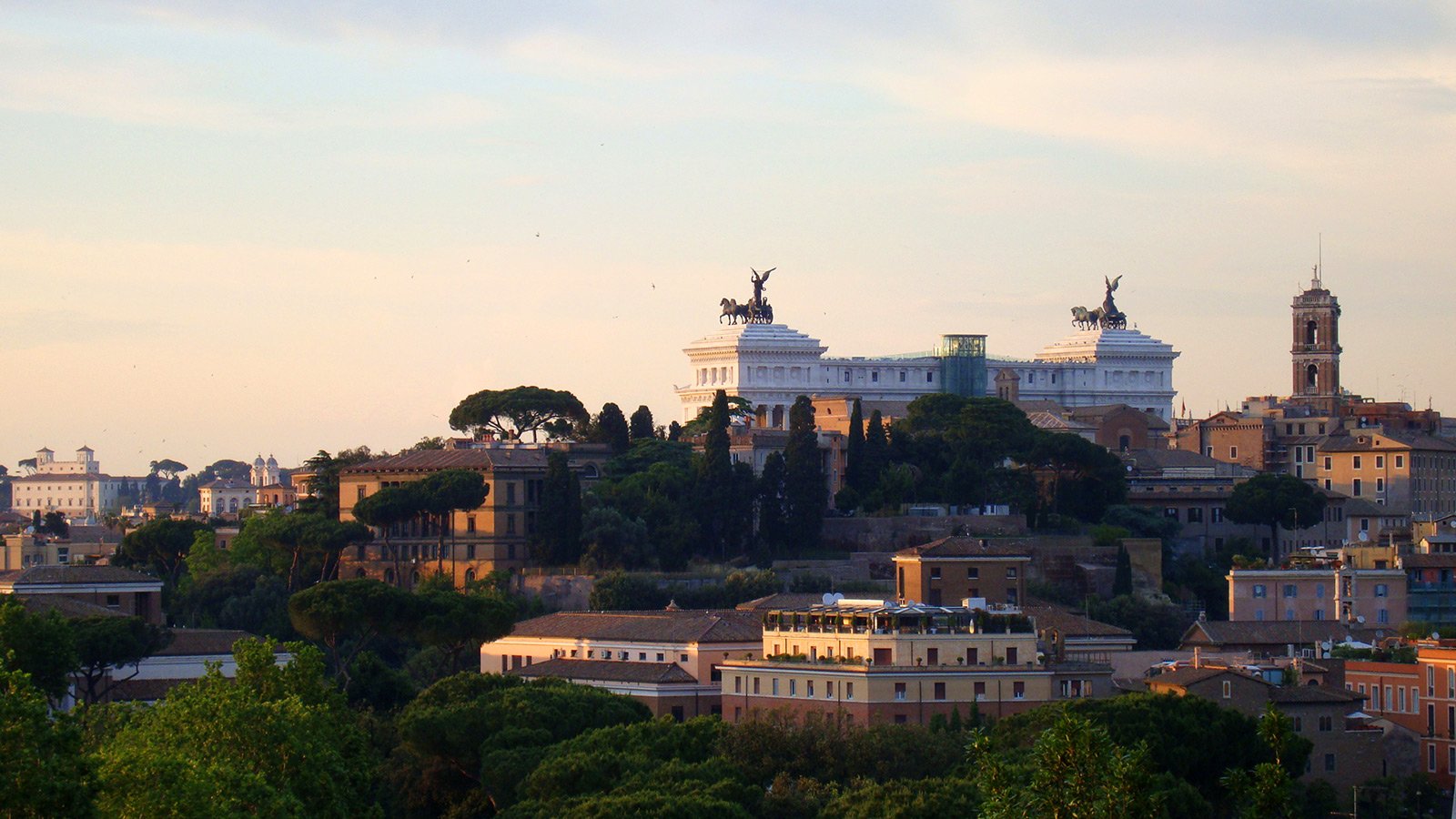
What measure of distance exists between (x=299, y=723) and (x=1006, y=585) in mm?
33156

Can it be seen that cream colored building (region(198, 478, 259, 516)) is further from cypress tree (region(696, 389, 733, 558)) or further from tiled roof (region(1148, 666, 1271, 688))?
tiled roof (region(1148, 666, 1271, 688))

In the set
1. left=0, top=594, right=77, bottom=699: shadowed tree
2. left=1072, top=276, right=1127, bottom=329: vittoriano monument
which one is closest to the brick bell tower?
left=1072, top=276, right=1127, bottom=329: vittoriano monument

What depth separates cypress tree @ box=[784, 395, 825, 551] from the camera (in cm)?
8475

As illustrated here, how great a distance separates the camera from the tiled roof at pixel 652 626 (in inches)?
2603

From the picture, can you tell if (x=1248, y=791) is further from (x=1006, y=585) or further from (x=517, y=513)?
(x=517, y=513)

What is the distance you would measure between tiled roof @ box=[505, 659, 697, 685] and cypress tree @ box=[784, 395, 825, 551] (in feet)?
53.9

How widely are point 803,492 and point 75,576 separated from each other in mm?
22657

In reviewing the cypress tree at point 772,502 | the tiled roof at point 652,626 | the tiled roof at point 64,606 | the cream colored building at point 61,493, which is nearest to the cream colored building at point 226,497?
the cream colored building at point 61,493

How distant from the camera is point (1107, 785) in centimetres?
3266

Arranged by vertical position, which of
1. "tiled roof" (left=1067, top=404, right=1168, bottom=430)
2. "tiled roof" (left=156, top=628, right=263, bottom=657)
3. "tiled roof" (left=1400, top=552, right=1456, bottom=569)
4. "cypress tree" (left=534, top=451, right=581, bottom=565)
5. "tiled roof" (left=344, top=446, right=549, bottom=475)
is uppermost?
"tiled roof" (left=1067, top=404, right=1168, bottom=430)

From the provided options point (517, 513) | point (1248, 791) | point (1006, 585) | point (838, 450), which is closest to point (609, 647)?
point (1006, 585)

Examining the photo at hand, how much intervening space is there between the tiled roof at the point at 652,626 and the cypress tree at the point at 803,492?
1184 centimetres

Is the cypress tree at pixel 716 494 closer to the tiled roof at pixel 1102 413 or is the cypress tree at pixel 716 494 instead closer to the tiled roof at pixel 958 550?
the tiled roof at pixel 958 550

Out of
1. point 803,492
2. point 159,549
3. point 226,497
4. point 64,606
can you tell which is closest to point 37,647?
point 64,606
